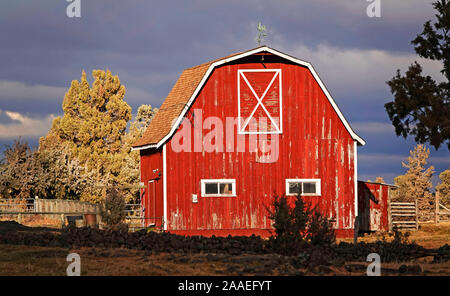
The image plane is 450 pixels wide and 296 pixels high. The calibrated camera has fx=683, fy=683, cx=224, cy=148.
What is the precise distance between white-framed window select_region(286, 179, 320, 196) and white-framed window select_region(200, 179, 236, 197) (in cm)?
253

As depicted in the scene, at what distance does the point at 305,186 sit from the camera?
3094 centimetres

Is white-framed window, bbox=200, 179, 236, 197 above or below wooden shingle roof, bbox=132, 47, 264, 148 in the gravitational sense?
below

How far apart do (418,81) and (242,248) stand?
21.2 metres

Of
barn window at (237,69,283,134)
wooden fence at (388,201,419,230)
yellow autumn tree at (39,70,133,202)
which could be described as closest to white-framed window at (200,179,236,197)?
barn window at (237,69,283,134)

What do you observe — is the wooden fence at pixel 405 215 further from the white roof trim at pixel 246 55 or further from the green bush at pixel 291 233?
the green bush at pixel 291 233

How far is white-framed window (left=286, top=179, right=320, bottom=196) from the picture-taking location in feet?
101

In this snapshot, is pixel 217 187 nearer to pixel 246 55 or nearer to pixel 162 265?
pixel 246 55

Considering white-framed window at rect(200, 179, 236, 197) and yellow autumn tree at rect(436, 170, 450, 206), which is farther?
yellow autumn tree at rect(436, 170, 450, 206)

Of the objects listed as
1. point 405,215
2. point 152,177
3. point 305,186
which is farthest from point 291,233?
point 405,215

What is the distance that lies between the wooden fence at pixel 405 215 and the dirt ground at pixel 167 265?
20.0 metres

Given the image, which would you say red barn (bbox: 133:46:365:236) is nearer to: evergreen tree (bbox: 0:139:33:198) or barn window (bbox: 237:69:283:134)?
barn window (bbox: 237:69:283:134)

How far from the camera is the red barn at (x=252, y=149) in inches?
1194

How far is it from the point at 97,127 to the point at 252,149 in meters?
26.8

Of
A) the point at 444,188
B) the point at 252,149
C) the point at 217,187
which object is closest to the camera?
the point at 217,187
